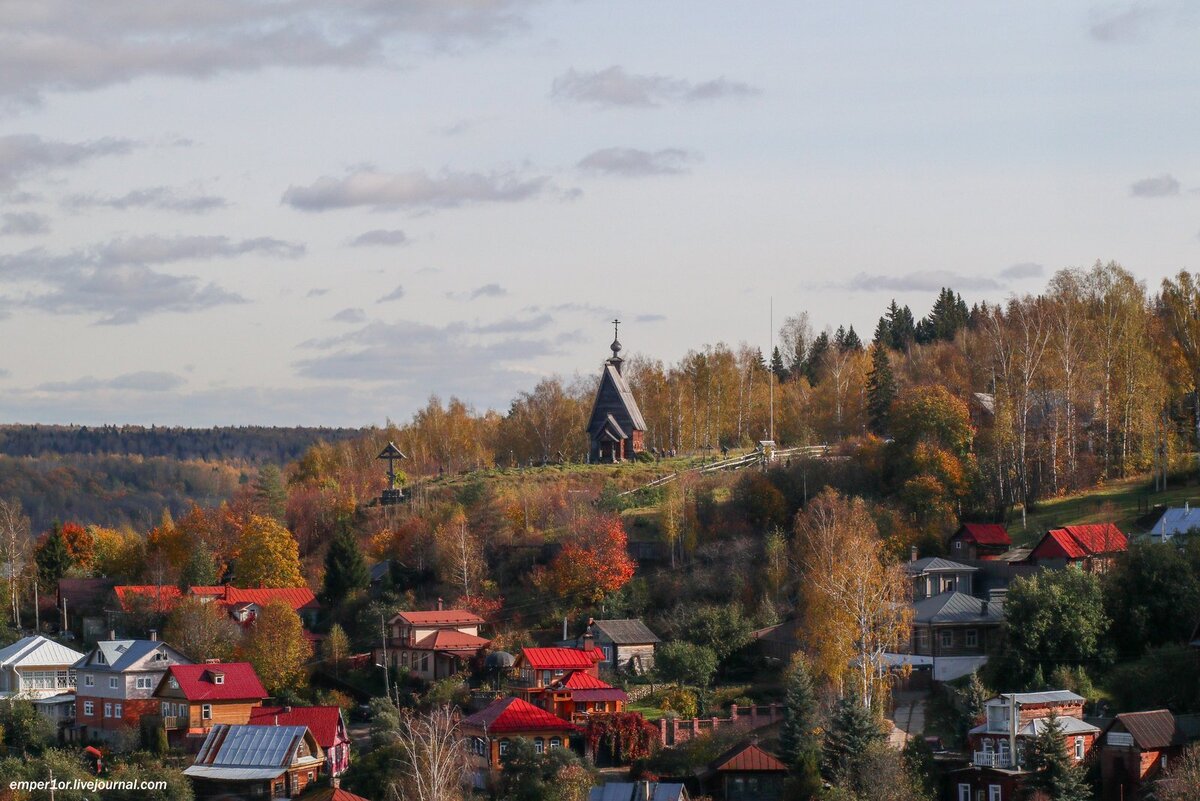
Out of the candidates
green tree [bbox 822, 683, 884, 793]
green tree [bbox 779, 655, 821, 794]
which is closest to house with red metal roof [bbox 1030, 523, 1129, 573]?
green tree [bbox 779, 655, 821, 794]

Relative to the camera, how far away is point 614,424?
8094cm

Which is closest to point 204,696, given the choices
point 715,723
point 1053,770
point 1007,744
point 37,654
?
point 37,654

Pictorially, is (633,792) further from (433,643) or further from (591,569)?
(591,569)

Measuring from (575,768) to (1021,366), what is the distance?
3044 centimetres

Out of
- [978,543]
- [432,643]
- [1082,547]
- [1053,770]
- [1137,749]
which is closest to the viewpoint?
[1053,770]

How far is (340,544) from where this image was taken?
209ft

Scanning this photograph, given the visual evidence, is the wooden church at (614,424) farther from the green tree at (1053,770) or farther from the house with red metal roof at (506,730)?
the green tree at (1053,770)

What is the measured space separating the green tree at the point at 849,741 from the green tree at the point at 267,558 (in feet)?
96.0

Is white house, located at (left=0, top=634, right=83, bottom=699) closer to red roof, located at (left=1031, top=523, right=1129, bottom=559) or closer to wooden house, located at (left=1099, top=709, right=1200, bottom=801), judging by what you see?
red roof, located at (left=1031, top=523, right=1129, bottom=559)

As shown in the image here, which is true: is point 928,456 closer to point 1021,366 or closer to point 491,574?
point 1021,366

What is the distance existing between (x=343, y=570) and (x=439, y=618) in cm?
695

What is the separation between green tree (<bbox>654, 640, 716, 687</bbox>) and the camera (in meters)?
51.7

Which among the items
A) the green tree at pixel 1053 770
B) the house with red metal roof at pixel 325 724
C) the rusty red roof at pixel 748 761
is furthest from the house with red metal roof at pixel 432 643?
the green tree at pixel 1053 770

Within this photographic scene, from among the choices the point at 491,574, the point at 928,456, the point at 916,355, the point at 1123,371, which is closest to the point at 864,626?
the point at 928,456
